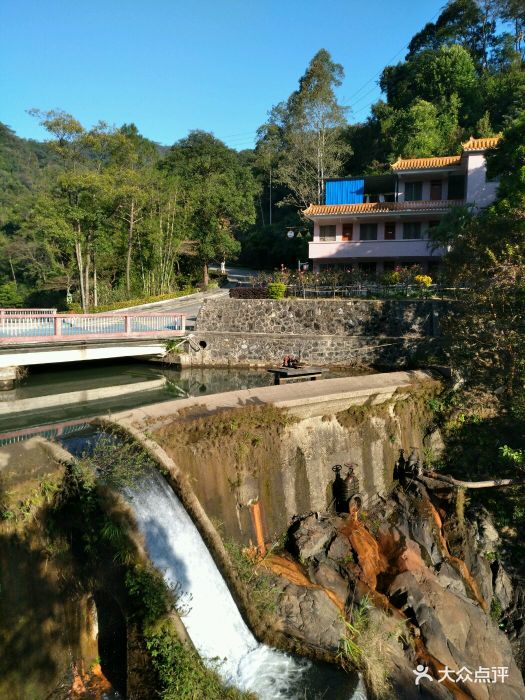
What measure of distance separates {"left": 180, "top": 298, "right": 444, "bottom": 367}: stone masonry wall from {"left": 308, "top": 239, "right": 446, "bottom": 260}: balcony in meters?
10.9

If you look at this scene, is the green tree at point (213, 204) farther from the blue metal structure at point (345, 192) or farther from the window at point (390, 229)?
the window at point (390, 229)

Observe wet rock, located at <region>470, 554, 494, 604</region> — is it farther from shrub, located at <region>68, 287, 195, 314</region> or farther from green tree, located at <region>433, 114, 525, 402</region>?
shrub, located at <region>68, 287, 195, 314</region>

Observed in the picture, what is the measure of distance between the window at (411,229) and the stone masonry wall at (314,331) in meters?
12.3

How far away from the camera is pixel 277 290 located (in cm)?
2381

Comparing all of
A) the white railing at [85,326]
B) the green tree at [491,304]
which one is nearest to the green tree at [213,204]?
the white railing at [85,326]

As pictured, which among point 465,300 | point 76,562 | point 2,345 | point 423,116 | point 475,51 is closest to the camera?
point 76,562

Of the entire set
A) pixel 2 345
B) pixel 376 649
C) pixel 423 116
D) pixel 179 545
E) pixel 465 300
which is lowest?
pixel 376 649

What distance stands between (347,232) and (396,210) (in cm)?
369

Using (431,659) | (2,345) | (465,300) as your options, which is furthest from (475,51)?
(431,659)

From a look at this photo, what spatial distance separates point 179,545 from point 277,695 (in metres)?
2.32

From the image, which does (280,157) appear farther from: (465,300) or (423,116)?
(465,300)

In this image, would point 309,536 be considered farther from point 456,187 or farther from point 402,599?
point 456,187

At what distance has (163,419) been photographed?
32.8ft

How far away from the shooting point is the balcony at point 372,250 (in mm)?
30984
